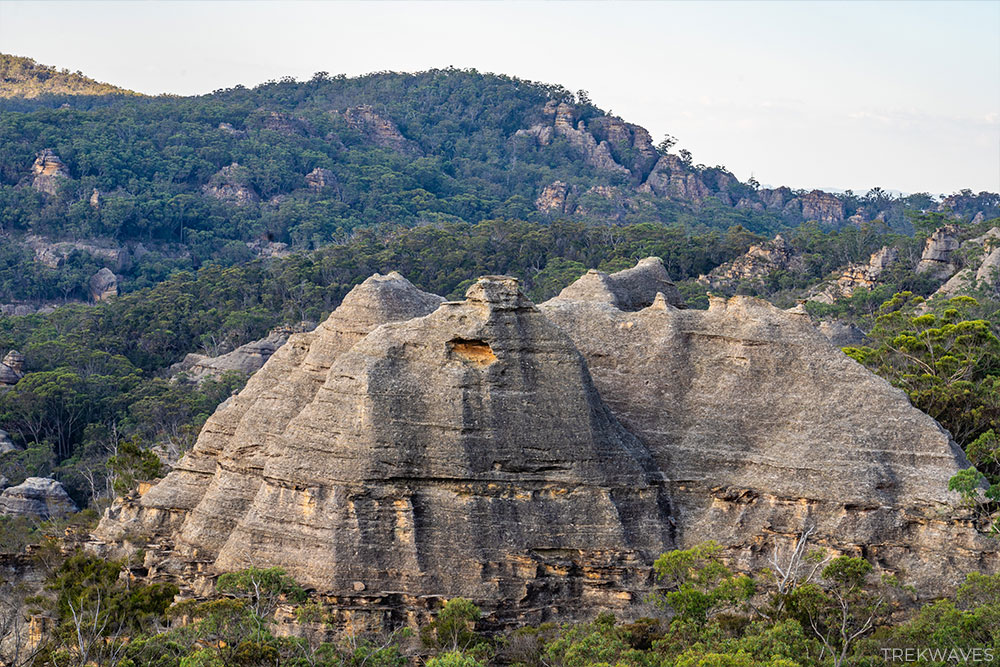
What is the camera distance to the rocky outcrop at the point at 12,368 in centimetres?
7225

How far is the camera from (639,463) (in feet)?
90.3

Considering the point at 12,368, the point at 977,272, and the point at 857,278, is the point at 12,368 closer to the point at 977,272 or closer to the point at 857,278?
the point at 857,278

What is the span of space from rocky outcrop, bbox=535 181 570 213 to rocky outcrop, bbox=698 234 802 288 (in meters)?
71.5

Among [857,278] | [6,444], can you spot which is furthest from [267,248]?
[857,278]

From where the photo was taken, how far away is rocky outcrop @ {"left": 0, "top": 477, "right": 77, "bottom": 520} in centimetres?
5075

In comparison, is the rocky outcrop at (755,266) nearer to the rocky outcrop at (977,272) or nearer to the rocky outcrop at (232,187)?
the rocky outcrop at (977,272)

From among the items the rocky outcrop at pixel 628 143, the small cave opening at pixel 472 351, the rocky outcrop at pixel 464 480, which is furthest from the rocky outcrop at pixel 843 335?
the rocky outcrop at pixel 628 143

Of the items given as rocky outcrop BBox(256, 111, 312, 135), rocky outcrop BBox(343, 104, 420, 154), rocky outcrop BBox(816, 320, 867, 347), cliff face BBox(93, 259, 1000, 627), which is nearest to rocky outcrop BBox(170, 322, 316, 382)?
rocky outcrop BBox(816, 320, 867, 347)

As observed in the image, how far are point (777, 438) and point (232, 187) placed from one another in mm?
126865

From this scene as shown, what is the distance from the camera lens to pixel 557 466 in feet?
87.2

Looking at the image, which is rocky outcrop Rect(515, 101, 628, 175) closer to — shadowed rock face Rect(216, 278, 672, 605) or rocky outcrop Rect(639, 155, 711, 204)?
rocky outcrop Rect(639, 155, 711, 204)

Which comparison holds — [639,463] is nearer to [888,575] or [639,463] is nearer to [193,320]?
[888,575]

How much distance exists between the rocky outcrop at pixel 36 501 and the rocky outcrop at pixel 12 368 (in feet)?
72.3

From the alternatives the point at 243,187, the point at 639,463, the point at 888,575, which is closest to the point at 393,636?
the point at 639,463
